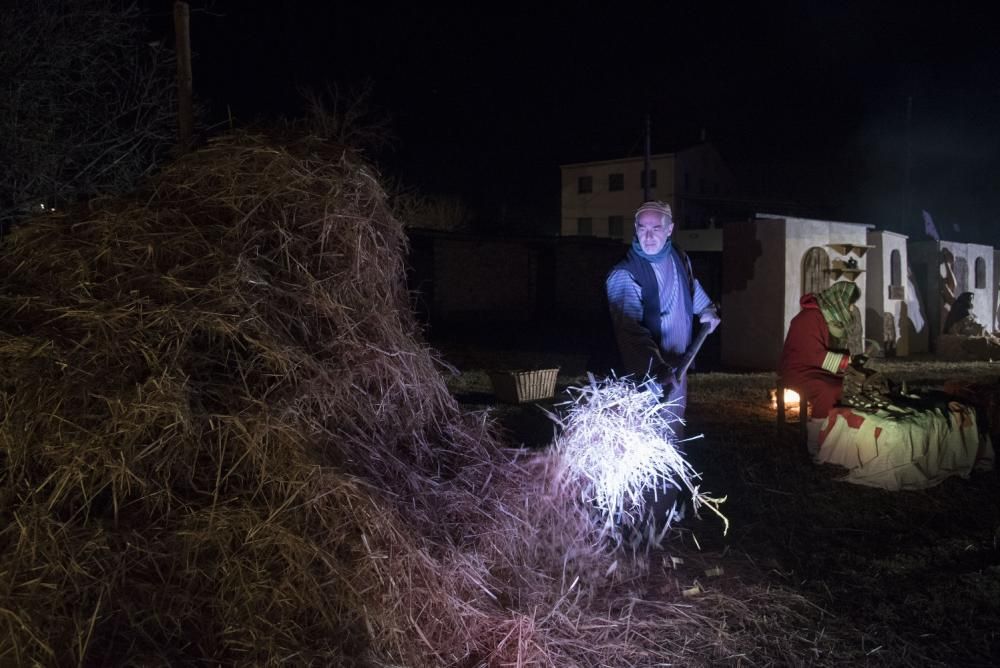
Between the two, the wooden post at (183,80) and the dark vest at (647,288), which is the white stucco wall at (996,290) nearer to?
the dark vest at (647,288)

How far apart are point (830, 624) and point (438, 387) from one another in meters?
2.32

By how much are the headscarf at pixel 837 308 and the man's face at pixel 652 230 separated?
9.83 feet

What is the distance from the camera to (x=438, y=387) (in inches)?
164

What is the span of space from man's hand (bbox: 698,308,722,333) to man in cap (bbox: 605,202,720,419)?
0.01 meters

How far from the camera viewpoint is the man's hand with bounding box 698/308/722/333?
4.89m

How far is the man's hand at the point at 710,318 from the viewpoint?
192 inches

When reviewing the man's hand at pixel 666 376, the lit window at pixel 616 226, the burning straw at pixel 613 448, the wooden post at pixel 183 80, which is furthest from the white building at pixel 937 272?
the lit window at pixel 616 226

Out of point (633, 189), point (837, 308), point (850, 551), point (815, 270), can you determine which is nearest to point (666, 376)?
point (850, 551)

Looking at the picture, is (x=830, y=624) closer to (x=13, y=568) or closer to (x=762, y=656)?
(x=762, y=656)

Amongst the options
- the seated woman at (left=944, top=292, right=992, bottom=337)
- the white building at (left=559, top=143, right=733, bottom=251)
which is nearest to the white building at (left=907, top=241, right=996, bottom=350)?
the seated woman at (left=944, top=292, right=992, bottom=337)

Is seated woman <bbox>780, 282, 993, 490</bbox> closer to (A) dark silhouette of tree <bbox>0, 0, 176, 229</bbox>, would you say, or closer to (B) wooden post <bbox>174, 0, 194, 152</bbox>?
(B) wooden post <bbox>174, 0, 194, 152</bbox>

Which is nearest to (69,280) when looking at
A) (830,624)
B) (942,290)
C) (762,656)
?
(762,656)

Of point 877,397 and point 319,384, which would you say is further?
point 877,397

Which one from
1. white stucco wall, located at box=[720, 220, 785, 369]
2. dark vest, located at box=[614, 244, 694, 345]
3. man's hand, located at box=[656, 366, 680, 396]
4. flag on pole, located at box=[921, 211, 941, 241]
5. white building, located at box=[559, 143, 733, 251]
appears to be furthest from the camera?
white building, located at box=[559, 143, 733, 251]
